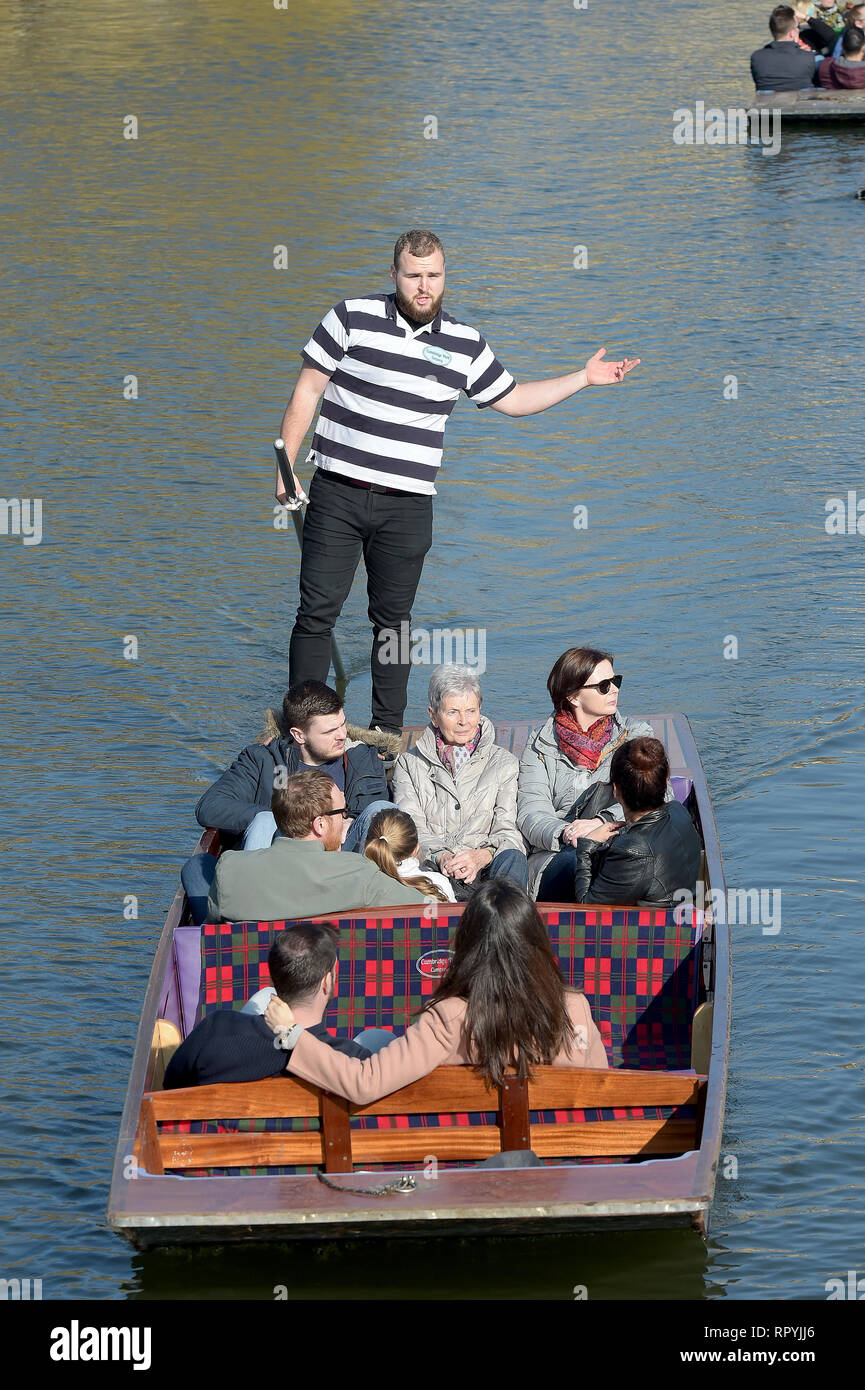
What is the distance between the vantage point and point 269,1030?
4.10 metres

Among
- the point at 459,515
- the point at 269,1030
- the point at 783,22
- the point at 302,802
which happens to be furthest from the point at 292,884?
the point at 783,22

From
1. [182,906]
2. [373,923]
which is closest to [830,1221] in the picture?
[373,923]

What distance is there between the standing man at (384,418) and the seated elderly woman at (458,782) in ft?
2.71

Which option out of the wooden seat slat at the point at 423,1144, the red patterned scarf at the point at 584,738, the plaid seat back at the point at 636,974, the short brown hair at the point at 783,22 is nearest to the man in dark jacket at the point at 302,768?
the red patterned scarf at the point at 584,738

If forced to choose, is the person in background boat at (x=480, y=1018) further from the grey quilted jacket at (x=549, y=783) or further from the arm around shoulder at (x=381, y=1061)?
the grey quilted jacket at (x=549, y=783)

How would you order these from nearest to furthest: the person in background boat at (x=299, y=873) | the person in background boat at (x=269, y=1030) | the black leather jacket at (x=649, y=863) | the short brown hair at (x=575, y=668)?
the person in background boat at (x=269, y=1030) → the person in background boat at (x=299, y=873) → the black leather jacket at (x=649, y=863) → the short brown hair at (x=575, y=668)

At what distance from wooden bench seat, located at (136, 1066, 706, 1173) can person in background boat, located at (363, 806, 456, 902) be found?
2.67 ft

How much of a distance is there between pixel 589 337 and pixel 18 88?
35.0ft

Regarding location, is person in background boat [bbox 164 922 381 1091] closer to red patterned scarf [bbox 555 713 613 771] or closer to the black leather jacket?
the black leather jacket

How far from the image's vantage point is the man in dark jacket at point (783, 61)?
58.7 feet

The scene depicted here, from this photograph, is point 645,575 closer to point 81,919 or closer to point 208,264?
point 81,919

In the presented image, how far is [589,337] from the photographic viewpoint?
13.1m

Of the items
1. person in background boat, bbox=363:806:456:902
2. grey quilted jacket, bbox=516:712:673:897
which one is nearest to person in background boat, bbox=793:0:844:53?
grey quilted jacket, bbox=516:712:673:897

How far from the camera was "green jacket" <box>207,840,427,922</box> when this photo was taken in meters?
4.62
